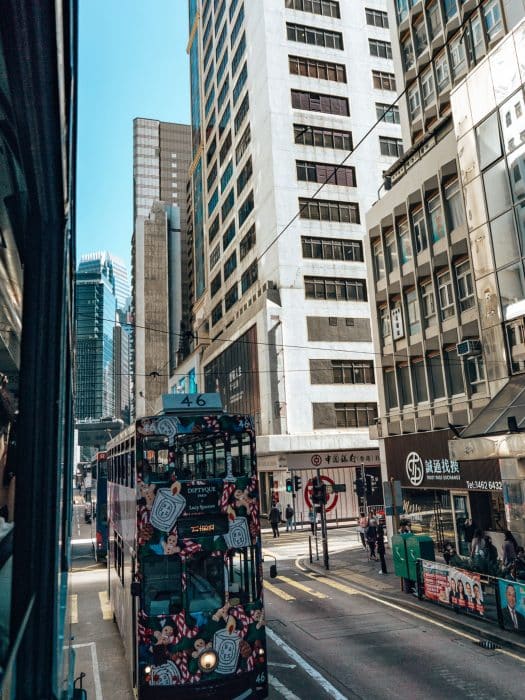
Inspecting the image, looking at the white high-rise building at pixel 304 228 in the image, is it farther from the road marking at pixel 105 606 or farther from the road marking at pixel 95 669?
the road marking at pixel 95 669

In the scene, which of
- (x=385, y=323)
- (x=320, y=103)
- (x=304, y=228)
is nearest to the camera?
(x=385, y=323)

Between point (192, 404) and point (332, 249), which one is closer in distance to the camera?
point (192, 404)

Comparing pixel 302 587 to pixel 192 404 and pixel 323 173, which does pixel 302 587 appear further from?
pixel 323 173

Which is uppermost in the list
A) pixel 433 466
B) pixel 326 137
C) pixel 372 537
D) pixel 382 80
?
pixel 382 80

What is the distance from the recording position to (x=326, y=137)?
149 feet

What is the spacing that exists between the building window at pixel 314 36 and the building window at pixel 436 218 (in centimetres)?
3012

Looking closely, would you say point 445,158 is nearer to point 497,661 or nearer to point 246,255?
point 497,661

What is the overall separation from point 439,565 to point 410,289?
42.4 feet

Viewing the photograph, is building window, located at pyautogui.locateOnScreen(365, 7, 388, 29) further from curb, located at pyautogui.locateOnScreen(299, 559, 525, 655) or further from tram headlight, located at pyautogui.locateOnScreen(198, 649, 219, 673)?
tram headlight, located at pyautogui.locateOnScreen(198, 649, 219, 673)

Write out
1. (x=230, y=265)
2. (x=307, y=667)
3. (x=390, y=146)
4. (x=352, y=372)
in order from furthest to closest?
(x=230, y=265)
(x=390, y=146)
(x=352, y=372)
(x=307, y=667)

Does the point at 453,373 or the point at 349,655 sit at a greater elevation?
the point at 453,373

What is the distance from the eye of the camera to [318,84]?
4622cm

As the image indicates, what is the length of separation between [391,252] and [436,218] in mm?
3771

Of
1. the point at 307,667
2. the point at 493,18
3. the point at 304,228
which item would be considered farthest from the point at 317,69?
the point at 307,667
